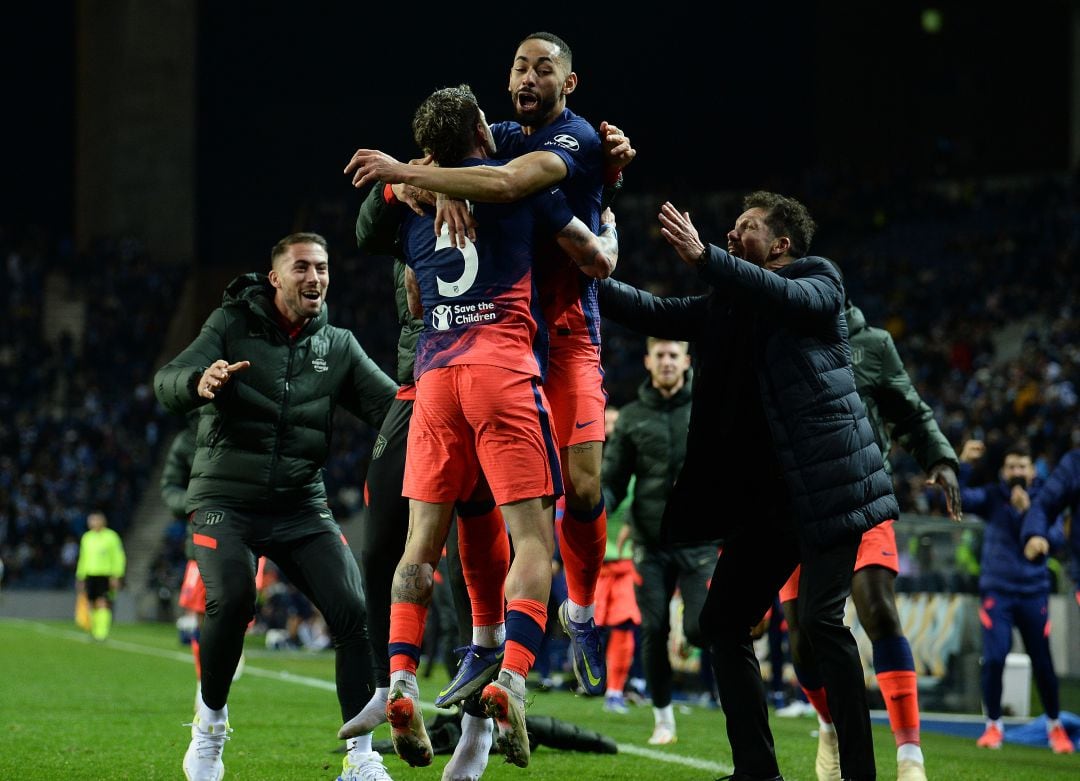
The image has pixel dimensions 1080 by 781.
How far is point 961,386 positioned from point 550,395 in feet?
70.7

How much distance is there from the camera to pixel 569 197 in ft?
19.3

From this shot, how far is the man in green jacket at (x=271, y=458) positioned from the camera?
261 inches

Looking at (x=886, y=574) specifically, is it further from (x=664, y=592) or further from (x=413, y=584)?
(x=664, y=592)

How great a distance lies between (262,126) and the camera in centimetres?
4259

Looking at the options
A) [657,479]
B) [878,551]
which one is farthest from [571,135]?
[657,479]

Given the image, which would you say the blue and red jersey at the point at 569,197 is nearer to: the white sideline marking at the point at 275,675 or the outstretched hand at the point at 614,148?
the outstretched hand at the point at 614,148

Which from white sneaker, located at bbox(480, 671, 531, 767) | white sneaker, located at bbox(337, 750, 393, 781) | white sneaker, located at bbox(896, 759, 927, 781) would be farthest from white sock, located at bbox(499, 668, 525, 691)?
white sneaker, located at bbox(896, 759, 927, 781)

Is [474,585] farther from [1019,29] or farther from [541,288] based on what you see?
[1019,29]

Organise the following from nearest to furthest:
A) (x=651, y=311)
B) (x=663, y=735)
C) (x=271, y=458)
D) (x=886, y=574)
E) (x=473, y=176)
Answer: (x=473, y=176)
(x=651, y=311)
(x=271, y=458)
(x=886, y=574)
(x=663, y=735)

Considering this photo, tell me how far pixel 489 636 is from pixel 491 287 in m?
1.34

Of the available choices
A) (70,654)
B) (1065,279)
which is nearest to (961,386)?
(1065,279)

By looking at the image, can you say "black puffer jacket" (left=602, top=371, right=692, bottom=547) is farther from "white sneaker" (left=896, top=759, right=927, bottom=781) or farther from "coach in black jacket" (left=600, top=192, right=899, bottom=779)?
A: "white sneaker" (left=896, top=759, right=927, bottom=781)

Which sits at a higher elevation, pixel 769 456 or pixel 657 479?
pixel 657 479

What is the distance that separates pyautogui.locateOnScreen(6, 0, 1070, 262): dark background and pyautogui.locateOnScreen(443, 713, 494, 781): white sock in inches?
Answer: 1435
